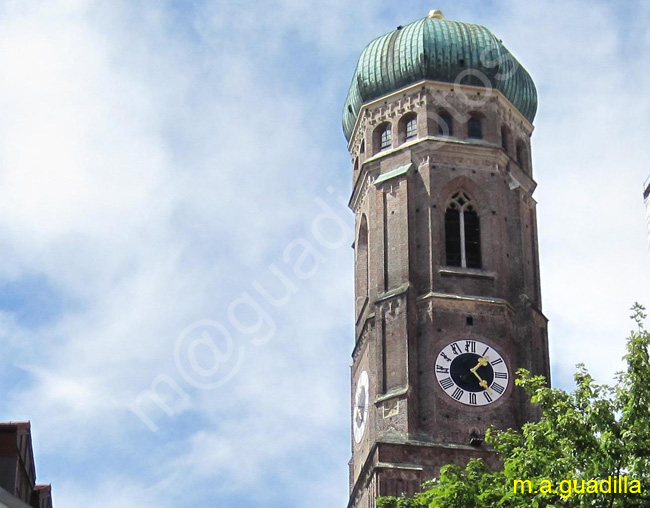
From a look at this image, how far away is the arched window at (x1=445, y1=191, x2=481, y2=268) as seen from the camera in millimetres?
58781

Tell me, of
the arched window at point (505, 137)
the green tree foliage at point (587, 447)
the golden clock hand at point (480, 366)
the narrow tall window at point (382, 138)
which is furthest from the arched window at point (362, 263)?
the green tree foliage at point (587, 447)

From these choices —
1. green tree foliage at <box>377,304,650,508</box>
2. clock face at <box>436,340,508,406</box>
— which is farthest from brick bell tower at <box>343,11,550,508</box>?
green tree foliage at <box>377,304,650,508</box>

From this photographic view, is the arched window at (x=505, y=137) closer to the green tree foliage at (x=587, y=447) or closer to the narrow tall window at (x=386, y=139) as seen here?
the narrow tall window at (x=386, y=139)

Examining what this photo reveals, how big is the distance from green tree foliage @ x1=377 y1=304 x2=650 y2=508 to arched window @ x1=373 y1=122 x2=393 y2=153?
89.0ft

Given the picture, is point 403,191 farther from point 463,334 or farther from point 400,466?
point 400,466

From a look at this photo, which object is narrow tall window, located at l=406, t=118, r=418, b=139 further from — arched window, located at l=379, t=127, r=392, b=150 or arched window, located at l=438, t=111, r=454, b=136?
arched window, located at l=438, t=111, r=454, b=136

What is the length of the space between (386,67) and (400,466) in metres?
16.5

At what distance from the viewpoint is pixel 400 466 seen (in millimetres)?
Answer: 52688

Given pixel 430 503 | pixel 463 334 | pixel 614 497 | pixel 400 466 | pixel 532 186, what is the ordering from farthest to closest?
pixel 532 186
pixel 463 334
pixel 400 466
pixel 430 503
pixel 614 497

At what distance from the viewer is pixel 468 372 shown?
55875 mm

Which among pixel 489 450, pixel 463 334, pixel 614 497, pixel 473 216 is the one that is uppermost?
pixel 473 216

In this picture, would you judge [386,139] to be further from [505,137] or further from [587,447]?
[587,447]

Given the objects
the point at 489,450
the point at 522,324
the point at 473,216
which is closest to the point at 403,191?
the point at 473,216

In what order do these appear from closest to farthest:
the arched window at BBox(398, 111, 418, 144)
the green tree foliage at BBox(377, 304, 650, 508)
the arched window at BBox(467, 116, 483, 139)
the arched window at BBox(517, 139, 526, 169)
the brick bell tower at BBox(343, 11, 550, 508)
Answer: the green tree foliage at BBox(377, 304, 650, 508) < the brick bell tower at BBox(343, 11, 550, 508) < the arched window at BBox(398, 111, 418, 144) < the arched window at BBox(467, 116, 483, 139) < the arched window at BBox(517, 139, 526, 169)
